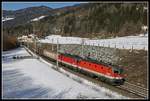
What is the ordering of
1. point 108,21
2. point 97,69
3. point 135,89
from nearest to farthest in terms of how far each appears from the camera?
point 135,89 → point 97,69 → point 108,21

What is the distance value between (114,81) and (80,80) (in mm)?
5313

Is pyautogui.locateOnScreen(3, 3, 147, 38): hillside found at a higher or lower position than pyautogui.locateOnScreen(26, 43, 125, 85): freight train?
higher

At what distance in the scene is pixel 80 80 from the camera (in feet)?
140

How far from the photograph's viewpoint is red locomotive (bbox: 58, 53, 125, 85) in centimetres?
3900

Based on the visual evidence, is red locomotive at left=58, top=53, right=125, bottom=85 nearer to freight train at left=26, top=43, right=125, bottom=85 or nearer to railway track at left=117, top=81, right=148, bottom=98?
freight train at left=26, top=43, right=125, bottom=85

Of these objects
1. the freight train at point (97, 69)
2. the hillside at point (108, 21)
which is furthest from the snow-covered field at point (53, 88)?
the hillside at point (108, 21)

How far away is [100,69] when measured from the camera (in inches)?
1660

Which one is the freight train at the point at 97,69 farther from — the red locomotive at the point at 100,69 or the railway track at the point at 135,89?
the railway track at the point at 135,89

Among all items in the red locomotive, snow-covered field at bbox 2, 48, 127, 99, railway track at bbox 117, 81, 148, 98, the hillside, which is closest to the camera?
railway track at bbox 117, 81, 148, 98

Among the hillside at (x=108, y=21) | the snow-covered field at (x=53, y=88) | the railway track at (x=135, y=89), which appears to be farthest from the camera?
the hillside at (x=108, y=21)

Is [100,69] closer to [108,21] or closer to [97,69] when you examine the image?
[97,69]

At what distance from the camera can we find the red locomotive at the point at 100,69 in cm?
3900

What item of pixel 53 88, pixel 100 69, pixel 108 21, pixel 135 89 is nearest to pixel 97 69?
pixel 100 69

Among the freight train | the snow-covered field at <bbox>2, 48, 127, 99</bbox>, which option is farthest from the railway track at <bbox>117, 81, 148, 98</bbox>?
the snow-covered field at <bbox>2, 48, 127, 99</bbox>
